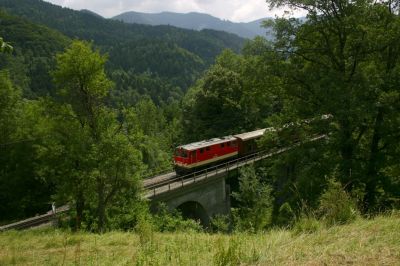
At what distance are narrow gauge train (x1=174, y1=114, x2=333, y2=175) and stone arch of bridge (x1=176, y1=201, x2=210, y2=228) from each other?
9.07ft

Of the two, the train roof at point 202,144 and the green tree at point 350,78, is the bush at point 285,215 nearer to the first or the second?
the green tree at point 350,78

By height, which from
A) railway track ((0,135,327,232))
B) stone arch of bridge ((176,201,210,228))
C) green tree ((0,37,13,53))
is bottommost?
stone arch of bridge ((176,201,210,228))

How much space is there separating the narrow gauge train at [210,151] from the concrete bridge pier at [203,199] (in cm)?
168

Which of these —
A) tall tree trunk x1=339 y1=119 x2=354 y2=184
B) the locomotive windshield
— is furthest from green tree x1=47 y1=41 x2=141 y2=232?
the locomotive windshield

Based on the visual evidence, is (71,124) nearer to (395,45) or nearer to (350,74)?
(350,74)

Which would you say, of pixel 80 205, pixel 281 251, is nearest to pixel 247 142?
pixel 80 205

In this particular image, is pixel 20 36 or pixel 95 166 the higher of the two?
pixel 20 36

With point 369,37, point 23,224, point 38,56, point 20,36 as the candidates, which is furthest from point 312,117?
point 20,36

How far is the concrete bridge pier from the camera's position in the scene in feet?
91.9

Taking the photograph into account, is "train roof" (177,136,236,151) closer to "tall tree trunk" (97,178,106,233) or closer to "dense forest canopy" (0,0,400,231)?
"dense forest canopy" (0,0,400,231)

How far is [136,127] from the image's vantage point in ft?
61.1

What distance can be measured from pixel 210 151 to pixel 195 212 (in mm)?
5410

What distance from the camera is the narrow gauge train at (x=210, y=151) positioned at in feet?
98.8

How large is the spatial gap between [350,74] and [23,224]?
752 inches
